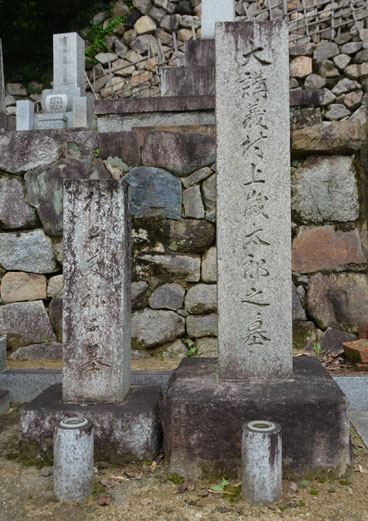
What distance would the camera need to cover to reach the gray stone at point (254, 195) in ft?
9.12

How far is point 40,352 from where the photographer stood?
14.8 ft

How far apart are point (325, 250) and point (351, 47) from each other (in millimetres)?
5851

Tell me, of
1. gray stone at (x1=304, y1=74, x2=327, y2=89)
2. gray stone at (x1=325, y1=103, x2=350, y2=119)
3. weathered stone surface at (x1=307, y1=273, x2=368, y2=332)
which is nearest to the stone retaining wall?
weathered stone surface at (x1=307, y1=273, x2=368, y2=332)

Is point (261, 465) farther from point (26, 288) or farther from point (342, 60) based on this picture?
point (342, 60)

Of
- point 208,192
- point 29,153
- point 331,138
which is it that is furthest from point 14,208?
point 331,138

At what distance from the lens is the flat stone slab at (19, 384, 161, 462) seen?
2701mm

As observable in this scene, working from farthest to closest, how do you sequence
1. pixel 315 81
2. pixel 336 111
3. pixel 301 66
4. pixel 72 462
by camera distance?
pixel 301 66, pixel 315 81, pixel 336 111, pixel 72 462

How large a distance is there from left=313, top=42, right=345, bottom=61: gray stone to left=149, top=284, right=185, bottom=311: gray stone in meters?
6.50

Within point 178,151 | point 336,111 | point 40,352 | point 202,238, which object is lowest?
point 40,352

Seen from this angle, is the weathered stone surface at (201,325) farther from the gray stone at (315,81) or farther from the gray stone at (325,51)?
the gray stone at (325,51)

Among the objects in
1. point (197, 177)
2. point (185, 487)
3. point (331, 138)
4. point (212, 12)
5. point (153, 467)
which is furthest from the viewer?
point (212, 12)

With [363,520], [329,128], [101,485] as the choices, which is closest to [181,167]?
[329,128]

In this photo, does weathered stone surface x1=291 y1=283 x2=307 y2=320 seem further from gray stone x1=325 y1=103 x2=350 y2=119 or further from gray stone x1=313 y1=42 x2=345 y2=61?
gray stone x1=313 y1=42 x2=345 y2=61

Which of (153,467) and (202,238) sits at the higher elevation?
(202,238)
